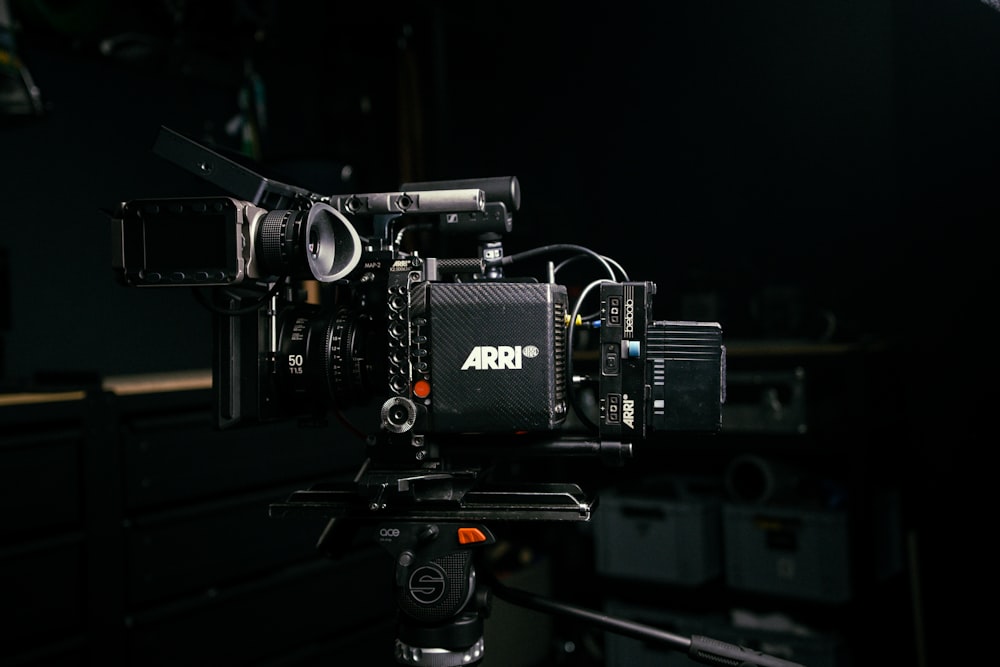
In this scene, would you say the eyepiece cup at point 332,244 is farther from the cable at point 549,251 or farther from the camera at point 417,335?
the cable at point 549,251

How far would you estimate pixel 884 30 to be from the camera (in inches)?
64.7

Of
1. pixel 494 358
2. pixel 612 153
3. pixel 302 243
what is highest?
pixel 612 153

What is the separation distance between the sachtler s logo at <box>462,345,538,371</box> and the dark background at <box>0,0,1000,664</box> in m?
0.75

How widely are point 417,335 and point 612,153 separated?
177 centimetres

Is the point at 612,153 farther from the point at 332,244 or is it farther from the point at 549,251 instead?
the point at 332,244

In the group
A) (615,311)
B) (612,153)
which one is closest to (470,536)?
(615,311)

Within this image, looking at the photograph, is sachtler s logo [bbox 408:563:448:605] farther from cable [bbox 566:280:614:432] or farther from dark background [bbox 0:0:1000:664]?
dark background [bbox 0:0:1000:664]

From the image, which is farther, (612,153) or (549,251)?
(612,153)

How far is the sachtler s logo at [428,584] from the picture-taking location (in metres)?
1.14

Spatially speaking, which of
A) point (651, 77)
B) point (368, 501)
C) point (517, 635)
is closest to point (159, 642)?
point (517, 635)

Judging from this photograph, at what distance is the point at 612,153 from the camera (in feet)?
8.99

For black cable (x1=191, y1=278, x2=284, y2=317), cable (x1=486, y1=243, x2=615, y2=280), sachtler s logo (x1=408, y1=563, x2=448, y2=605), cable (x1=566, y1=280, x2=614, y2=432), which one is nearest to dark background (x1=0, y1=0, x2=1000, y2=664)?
cable (x1=486, y1=243, x2=615, y2=280)

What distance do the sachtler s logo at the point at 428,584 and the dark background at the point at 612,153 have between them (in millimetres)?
893

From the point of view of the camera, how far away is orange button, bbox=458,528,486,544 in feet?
3.74
